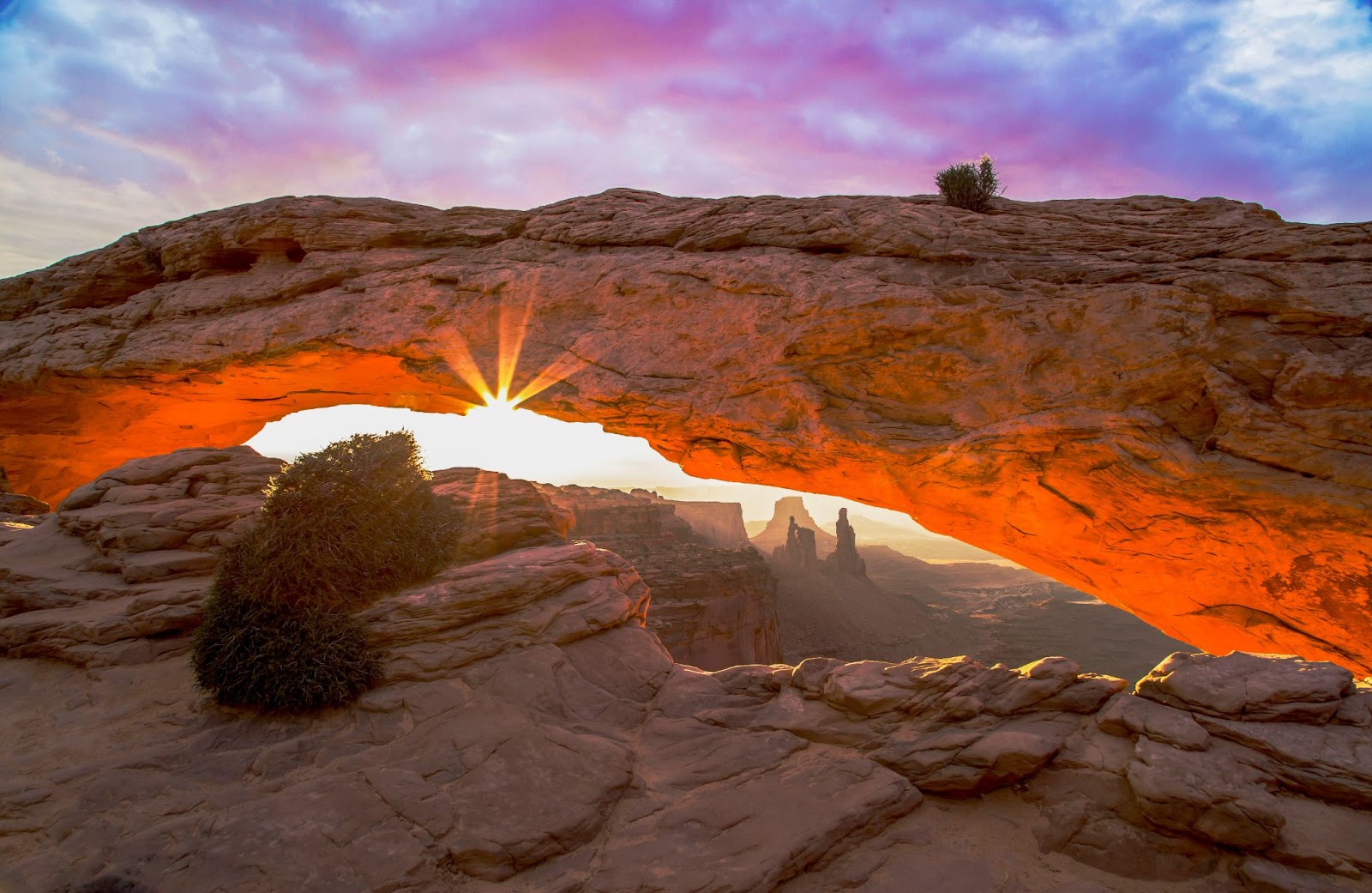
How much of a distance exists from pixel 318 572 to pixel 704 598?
36.7m

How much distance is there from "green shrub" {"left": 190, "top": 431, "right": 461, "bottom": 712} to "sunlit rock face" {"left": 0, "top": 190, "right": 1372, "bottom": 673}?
14.1 feet

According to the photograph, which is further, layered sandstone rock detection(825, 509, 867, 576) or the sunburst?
layered sandstone rock detection(825, 509, 867, 576)

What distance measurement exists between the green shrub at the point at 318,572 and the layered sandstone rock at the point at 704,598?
24.8 metres

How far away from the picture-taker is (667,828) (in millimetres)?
7723

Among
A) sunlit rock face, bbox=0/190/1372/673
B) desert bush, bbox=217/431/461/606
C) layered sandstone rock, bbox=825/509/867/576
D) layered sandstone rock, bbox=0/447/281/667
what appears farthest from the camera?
layered sandstone rock, bbox=825/509/867/576

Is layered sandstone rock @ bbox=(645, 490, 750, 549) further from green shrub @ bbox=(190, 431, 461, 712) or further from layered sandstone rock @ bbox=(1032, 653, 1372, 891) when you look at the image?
layered sandstone rock @ bbox=(1032, 653, 1372, 891)

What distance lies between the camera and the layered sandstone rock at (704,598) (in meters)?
43.4

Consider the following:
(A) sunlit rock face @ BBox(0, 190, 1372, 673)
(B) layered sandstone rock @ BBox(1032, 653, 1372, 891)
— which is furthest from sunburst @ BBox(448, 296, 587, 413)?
(B) layered sandstone rock @ BBox(1032, 653, 1372, 891)

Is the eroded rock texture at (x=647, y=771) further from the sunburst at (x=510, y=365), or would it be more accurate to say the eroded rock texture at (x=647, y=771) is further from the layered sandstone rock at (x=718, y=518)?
the layered sandstone rock at (x=718, y=518)

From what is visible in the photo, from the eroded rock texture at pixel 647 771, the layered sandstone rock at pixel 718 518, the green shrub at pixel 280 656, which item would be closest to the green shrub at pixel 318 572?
the green shrub at pixel 280 656

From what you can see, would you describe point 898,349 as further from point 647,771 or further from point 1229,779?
point 647,771

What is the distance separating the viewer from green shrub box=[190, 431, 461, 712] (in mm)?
9609

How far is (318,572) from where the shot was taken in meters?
10.8

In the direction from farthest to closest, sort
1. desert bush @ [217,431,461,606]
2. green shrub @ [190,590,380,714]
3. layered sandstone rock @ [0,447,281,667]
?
layered sandstone rock @ [0,447,281,667] → desert bush @ [217,431,461,606] → green shrub @ [190,590,380,714]
